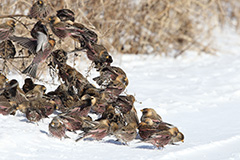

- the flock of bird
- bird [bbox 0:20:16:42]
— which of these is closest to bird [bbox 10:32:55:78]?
the flock of bird

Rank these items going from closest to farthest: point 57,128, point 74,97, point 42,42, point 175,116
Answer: point 57,128 → point 42,42 → point 74,97 → point 175,116

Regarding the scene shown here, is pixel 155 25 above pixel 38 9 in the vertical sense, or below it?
above

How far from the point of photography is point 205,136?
3.68 m

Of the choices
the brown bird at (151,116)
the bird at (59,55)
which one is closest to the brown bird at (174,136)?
the brown bird at (151,116)

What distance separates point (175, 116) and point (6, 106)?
5.74 ft

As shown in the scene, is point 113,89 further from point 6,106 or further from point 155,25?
point 155,25

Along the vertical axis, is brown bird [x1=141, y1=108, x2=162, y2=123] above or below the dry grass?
below

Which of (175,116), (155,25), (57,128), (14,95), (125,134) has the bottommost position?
(57,128)

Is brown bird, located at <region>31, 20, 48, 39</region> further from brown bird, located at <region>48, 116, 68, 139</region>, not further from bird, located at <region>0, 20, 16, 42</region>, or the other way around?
brown bird, located at <region>48, 116, 68, 139</region>

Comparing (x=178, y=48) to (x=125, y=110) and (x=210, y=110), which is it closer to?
(x=210, y=110)

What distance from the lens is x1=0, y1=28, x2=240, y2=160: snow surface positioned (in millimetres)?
2967

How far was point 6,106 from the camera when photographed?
134 inches

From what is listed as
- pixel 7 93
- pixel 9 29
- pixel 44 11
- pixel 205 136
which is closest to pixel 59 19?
pixel 44 11

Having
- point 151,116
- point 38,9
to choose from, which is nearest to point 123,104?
point 151,116
